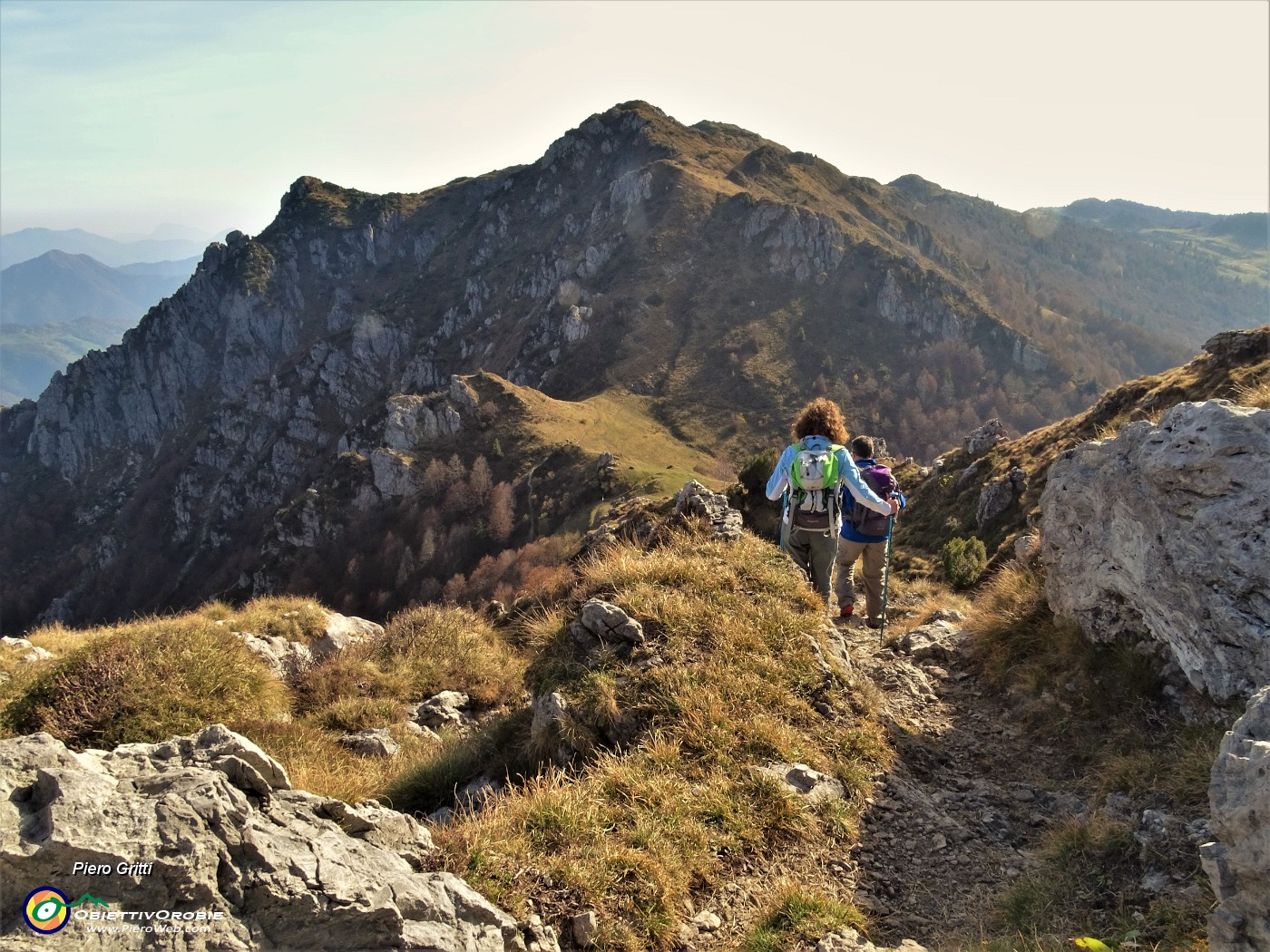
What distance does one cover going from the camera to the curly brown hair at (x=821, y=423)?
10273mm

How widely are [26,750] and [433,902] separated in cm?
259

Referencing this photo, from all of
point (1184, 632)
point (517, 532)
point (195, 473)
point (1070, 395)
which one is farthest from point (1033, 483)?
point (195, 473)

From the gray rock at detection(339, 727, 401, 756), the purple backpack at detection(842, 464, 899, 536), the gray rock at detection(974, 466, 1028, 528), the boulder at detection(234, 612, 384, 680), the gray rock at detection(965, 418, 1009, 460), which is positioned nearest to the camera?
the gray rock at detection(339, 727, 401, 756)

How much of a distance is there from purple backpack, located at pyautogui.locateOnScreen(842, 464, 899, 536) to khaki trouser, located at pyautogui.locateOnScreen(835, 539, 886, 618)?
0.92 ft

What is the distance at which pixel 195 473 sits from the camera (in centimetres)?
18712

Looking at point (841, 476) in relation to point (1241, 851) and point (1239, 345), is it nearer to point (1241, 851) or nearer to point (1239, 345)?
point (1241, 851)

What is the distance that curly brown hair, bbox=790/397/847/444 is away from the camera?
1027cm

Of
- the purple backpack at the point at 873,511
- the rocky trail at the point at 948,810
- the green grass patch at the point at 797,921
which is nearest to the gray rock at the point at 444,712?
the rocky trail at the point at 948,810

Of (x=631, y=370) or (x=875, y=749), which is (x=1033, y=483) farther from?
(x=631, y=370)

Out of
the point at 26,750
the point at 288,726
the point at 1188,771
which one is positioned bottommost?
the point at 288,726

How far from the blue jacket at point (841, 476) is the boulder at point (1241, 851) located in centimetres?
580

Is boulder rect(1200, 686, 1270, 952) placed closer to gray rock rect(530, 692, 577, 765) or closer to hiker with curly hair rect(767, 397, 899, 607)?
gray rock rect(530, 692, 577, 765)

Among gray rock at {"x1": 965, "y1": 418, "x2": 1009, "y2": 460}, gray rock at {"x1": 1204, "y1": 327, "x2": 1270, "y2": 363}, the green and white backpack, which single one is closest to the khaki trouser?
the green and white backpack

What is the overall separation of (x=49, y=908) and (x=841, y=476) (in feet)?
30.1
